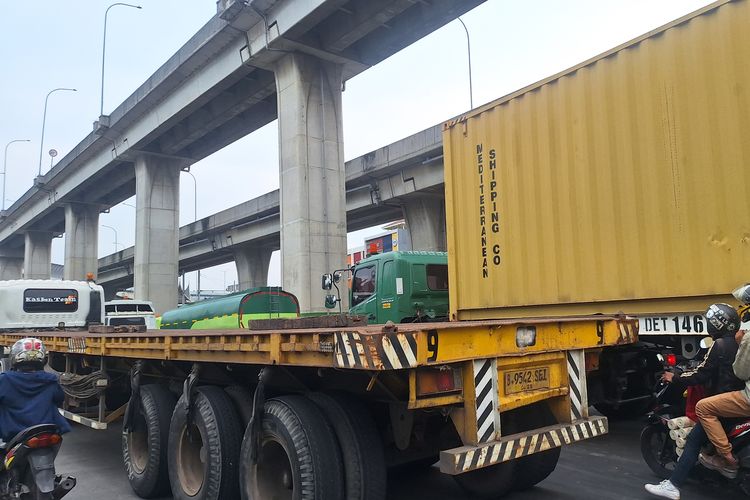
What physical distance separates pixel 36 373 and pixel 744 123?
20.7 feet

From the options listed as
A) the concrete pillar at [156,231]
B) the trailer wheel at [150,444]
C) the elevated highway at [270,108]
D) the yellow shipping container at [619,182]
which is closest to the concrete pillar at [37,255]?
the elevated highway at [270,108]

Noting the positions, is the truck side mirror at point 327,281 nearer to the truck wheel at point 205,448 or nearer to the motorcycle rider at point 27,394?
the truck wheel at point 205,448

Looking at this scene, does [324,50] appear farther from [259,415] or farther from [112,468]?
[259,415]

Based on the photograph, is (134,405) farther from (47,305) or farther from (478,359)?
(47,305)

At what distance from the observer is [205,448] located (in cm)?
420

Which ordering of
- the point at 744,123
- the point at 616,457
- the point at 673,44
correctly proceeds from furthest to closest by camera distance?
1. the point at 616,457
2. the point at 673,44
3. the point at 744,123

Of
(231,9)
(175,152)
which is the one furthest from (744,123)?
(175,152)

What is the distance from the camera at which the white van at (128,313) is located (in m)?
18.4

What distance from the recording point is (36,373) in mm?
4305

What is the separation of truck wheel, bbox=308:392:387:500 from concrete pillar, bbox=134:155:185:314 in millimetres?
24420

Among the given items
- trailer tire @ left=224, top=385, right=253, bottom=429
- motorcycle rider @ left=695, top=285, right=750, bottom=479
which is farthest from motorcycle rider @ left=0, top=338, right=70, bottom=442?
motorcycle rider @ left=695, top=285, right=750, bottom=479

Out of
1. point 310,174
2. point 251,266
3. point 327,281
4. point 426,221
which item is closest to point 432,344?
point 327,281

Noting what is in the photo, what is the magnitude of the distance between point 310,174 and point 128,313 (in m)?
8.50

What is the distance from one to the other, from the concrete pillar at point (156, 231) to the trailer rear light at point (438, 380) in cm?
2508
